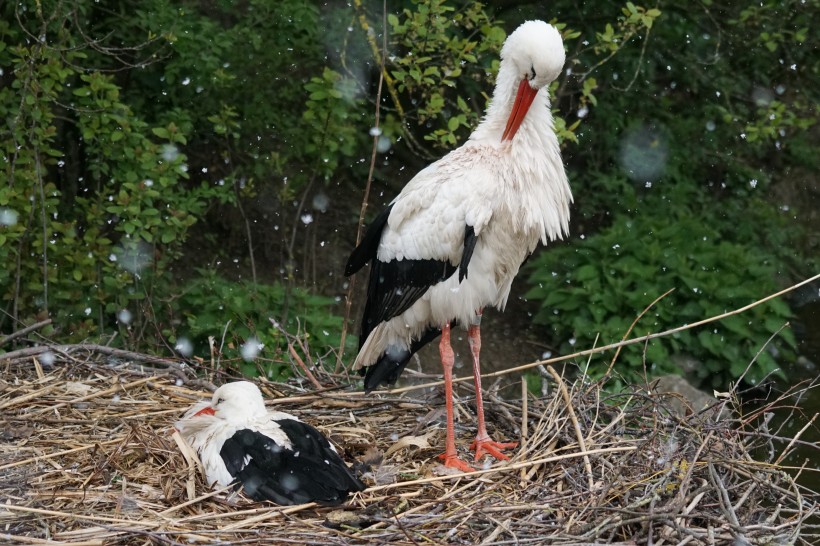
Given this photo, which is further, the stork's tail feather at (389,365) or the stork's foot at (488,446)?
the stork's tail feather at (389,365)

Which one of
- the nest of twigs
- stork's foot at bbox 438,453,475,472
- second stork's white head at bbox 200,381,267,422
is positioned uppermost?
second stork's white head at bbox 200,381,267,422

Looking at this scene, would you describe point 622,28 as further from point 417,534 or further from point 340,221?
point 417,534

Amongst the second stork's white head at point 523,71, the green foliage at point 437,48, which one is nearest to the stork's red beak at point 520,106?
the second stork's white head at point 523,71

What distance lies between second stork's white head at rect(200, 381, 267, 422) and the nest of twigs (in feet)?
0.81

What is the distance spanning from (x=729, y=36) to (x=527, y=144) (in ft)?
16.1

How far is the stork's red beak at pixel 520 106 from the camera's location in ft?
16.2

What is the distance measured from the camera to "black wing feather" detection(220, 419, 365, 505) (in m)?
4.20

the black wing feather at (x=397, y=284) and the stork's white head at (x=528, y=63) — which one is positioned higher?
the stork's white head at (x=528, y=63)

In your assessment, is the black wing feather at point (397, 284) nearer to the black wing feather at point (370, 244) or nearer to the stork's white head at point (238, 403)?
the black wing feather at point (370, 244)

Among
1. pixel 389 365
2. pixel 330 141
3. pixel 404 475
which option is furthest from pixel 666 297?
pixel 404 475

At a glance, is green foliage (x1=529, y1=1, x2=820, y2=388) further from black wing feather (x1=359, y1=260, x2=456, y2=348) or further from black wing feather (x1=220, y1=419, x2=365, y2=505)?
black wing feather (x1=220, y1=419, x2=365, y2=505)

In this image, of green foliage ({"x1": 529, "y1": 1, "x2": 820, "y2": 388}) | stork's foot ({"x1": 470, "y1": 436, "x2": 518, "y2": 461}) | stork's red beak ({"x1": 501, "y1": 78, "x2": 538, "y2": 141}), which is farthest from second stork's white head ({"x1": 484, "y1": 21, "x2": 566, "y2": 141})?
green foliage ({"x1": 529, "y1": 1, "x2": 820, "y2": 388})

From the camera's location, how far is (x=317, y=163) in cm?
775

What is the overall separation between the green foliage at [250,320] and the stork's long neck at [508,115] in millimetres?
1938
